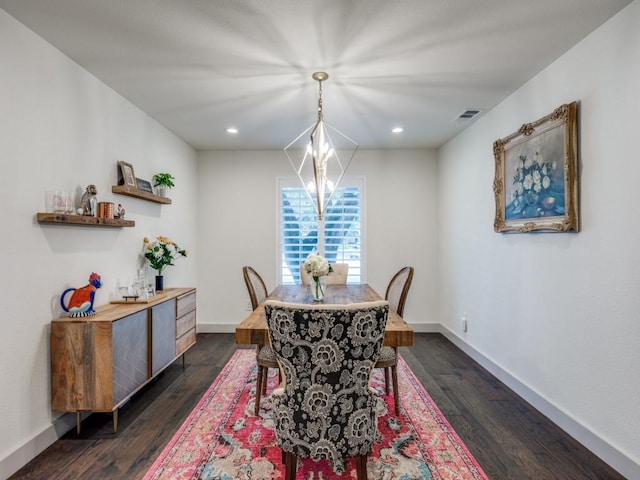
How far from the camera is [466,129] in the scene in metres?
3.92

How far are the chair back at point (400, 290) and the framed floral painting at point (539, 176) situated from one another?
985mm

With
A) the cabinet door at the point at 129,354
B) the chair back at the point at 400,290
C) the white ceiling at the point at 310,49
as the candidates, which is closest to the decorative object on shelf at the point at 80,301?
the cabinet door at the point at 129,354

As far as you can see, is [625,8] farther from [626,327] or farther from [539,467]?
[539,467]

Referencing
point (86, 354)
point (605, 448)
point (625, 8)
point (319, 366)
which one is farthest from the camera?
point (86, 354)

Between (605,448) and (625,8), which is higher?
(625,8)

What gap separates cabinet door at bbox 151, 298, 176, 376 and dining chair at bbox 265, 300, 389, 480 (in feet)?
5.42

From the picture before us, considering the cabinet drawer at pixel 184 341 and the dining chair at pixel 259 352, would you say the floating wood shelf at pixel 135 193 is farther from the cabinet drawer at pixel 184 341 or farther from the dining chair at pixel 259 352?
the cabinet drawer at pixel 184 341

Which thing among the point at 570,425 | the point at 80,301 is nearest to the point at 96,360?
the point at 80,301

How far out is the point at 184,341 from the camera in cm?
338

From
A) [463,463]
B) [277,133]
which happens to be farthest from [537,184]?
[277,133]

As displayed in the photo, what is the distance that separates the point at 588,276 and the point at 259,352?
7.30 feet

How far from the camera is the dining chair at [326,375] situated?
4.58ft

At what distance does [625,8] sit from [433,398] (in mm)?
2814

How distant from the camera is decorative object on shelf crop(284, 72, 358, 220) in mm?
2568
